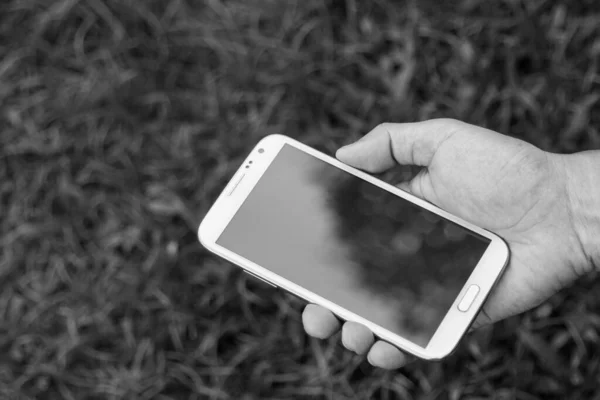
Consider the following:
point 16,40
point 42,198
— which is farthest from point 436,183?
point 16,40

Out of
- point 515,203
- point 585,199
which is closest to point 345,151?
point 515,203

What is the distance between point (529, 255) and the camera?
1658mm

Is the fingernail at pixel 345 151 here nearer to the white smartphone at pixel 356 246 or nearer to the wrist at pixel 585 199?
the white smartphone at pixel 356 246

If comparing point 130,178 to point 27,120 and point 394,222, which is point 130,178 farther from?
point 394,222

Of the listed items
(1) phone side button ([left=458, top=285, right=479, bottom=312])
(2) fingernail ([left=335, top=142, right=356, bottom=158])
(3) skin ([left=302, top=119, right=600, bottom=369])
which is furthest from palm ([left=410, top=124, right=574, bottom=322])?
(2) fingernail ([left=335, top=142, right=356, bottom=158])

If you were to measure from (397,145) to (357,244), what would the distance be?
30cm

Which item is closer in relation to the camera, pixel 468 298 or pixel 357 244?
pixel 468 298

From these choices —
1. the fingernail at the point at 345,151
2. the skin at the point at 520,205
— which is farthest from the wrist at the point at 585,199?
the fingernail at the point at 345,151

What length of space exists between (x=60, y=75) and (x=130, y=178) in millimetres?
624

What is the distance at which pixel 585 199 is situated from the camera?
167 centimetres

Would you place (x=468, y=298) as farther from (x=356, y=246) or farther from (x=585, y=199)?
(x=585, y=199)

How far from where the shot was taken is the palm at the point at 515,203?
5.43ft

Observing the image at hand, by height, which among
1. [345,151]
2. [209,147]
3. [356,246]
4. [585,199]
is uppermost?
[585,199]

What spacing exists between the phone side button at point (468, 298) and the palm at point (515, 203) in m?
0.12
